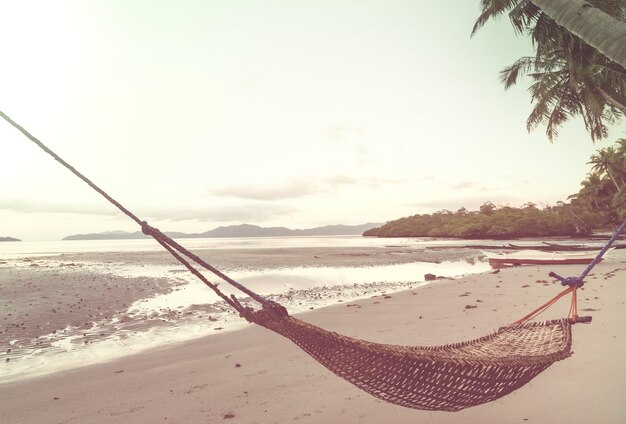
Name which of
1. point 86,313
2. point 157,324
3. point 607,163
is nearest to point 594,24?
point 157,324

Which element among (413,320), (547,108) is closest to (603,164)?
(547,108)

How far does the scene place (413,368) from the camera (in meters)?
2.04

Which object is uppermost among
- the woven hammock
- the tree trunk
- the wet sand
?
the tree trunk

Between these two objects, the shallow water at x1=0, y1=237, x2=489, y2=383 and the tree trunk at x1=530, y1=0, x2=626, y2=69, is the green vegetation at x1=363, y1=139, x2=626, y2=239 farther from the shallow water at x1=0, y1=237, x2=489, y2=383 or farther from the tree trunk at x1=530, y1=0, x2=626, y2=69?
the tree trunk at x1=530, y1=0, x2=626, y2=69

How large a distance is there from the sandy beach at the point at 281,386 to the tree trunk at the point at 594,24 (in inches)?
100

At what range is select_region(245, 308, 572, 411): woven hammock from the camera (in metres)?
2.04

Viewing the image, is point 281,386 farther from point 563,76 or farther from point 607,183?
point 607,183

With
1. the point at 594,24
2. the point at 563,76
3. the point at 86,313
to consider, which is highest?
the point at 563,76

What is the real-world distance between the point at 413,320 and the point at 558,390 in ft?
9.91

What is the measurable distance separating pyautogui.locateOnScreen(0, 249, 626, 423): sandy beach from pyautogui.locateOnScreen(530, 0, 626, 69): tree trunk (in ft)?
8.37

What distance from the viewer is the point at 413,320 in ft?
19.8

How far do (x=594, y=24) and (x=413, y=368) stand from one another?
9.64 feet

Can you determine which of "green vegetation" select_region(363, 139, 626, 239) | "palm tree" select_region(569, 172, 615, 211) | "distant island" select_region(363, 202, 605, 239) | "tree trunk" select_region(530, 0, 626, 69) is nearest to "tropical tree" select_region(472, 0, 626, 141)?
"tree trunk" select_region(530, 0, 626, 69)

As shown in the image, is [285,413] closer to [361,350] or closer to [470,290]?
[361,350]
